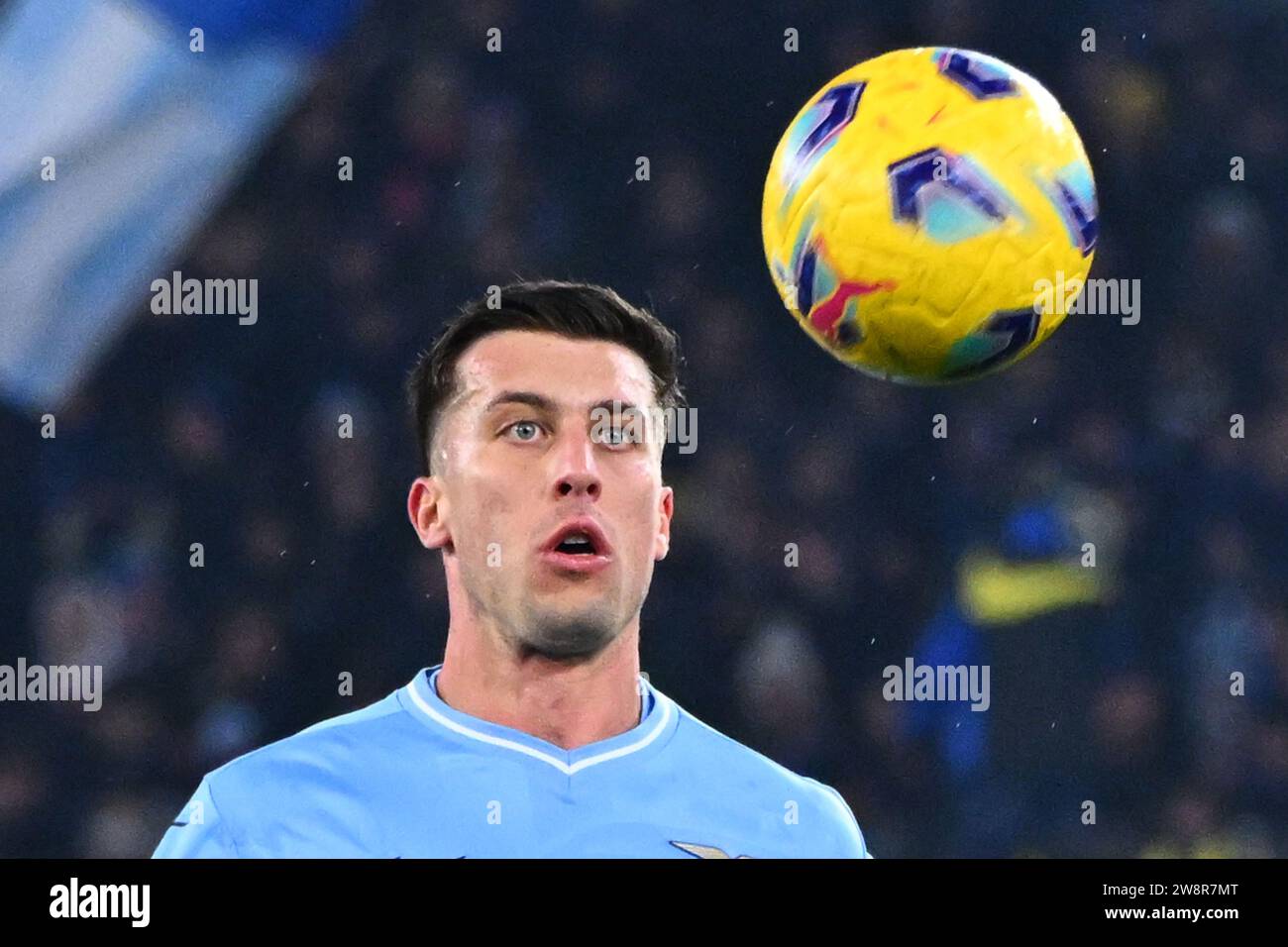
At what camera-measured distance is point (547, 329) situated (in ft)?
14.0

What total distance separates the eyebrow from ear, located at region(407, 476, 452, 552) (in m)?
0.28

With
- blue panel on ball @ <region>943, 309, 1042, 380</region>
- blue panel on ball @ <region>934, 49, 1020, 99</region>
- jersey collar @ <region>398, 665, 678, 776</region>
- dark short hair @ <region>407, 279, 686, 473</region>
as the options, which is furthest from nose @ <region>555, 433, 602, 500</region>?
blue panel on ball @ <region>934, 49, 1020, 99</region>

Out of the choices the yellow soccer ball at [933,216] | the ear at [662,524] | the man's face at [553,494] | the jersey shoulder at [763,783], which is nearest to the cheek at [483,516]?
the man's face at [553,494]

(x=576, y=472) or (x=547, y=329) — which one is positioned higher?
(x=547, y=329)

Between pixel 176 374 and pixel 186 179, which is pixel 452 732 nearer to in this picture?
pixel 176 374

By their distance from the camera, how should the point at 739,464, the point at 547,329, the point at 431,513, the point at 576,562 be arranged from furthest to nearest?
1. the point at 739,464
2. the point at 431,513
3. the point at 547,329
4. the point at 576,562

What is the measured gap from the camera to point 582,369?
4.21 meters

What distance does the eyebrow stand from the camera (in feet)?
13.6

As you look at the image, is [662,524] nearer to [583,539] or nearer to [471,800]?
[583,539]

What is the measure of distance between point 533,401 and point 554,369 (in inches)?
3.5

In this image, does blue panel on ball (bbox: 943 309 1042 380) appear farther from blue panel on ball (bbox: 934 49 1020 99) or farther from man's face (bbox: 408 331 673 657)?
man's face (bbox: 408 331 673 657)

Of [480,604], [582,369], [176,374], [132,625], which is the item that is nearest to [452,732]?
[480,604]

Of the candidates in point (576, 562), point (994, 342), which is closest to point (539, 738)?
point (576, 562)

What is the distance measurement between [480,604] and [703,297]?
202 cm
